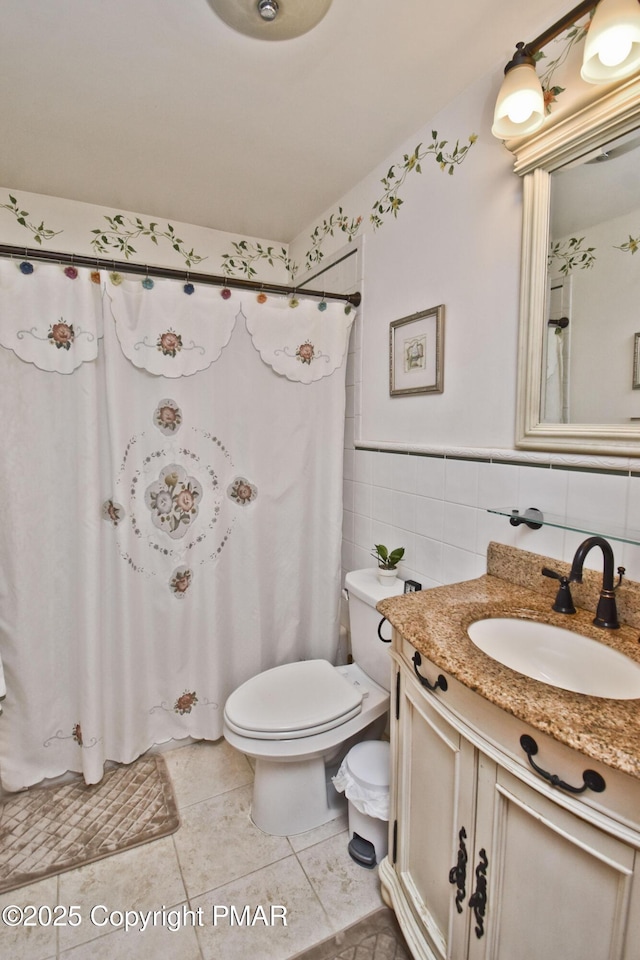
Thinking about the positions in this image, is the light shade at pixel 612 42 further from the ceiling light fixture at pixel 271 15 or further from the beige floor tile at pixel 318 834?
the beige floor tile at pixel 318 834

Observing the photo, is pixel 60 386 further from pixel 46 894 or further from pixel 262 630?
pixel 46 894

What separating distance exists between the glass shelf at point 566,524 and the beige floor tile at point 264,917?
1.18m

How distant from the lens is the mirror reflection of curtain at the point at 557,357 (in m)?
1.08

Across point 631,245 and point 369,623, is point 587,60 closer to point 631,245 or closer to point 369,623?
A: point 631,245

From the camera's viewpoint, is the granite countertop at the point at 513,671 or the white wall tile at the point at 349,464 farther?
the white wall tile at the point at 349,464

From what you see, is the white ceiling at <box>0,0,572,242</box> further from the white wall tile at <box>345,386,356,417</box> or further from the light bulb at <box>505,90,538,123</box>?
the white wall tile at <box>345,386,356,417</box>

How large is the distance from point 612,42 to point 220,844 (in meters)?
2.24

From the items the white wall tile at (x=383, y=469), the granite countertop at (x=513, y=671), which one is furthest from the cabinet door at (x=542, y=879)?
the white wall tile at (x=383, y=469)

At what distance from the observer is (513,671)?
30.4 inches

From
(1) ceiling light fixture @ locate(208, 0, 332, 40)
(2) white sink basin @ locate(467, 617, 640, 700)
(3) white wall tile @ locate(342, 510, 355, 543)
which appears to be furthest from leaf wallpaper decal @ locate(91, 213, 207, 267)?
(2) white sink basin @ locate(467, 617, 640, 700)

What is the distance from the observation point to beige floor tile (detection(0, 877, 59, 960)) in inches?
43.1

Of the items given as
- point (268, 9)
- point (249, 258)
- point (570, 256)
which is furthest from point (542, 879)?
point (249, 258)

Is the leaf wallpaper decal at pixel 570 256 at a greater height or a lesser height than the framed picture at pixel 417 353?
greater

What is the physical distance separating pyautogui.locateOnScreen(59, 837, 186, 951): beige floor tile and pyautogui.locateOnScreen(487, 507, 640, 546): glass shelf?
140cm
